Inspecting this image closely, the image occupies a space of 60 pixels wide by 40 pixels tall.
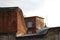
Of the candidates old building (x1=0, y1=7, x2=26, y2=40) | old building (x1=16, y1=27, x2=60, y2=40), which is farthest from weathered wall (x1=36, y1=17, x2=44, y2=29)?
old building (x1=0, y1=7, x2=26, y2=40)

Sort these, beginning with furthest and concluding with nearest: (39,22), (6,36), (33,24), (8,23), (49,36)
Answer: (39,22)
(33,24)
(49,36)
(8,23)
(6,36)

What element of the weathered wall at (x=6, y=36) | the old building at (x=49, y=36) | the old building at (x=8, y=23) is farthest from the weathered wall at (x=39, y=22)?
the weathered wall at (x=6, y=36)

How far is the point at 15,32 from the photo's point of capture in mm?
22500

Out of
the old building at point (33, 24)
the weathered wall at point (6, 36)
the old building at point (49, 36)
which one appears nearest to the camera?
the weathered wall at point (6, 36)

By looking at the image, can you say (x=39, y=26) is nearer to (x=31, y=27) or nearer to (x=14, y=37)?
(x=31, y=27)

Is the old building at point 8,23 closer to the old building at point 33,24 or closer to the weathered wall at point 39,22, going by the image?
the old building at point 33,24

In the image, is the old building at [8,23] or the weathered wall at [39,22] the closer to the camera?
the old building at [8,23]

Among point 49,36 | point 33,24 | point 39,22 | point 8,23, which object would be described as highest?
point 8,23

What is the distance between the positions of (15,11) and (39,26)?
124 ft

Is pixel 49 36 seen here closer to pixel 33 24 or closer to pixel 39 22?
pixel 33 24

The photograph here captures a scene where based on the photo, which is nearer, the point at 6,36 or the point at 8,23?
the point at 6,36

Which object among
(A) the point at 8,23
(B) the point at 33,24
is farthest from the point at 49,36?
(B) the point at 33,24

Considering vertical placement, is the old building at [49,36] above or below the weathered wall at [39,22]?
above

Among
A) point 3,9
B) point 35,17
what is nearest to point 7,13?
point 3,9
